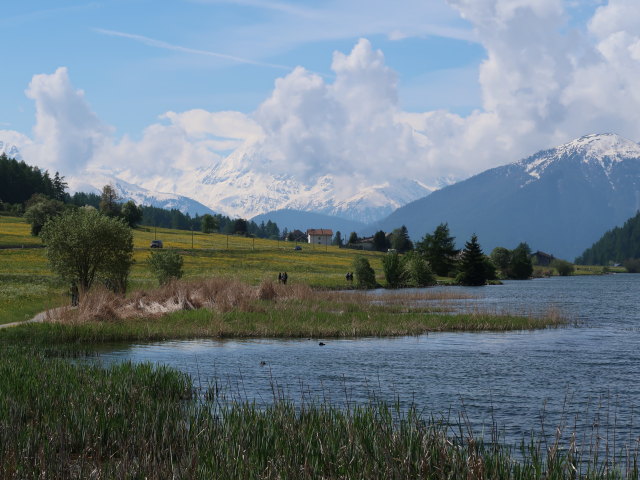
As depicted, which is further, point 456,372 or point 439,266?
point 439,266

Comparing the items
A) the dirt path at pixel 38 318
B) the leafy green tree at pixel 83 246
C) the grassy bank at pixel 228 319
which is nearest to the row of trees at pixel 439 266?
the grassy bank at pixel 228 319

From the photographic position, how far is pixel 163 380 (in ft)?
78.7

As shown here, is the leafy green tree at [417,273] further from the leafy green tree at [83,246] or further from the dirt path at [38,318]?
the dirt path at [38,318]

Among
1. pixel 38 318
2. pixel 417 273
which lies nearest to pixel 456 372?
pixel 38 318

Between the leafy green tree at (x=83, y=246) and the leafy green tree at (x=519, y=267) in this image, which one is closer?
the leafy green tree at (x=83, y=246)

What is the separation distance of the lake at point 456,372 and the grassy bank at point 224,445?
249cm

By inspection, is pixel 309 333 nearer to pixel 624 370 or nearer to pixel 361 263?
pixel 624 370

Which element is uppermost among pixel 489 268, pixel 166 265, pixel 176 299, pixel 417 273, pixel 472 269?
pixel 489 268

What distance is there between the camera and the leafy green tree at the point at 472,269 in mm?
140750

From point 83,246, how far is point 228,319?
1671 cm

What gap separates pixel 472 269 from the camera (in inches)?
5541

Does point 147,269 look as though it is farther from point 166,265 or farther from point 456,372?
point 456,372

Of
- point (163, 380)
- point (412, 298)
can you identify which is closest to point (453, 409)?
point (163, 380)

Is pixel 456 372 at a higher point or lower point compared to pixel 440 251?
lower
